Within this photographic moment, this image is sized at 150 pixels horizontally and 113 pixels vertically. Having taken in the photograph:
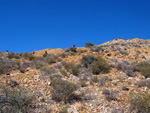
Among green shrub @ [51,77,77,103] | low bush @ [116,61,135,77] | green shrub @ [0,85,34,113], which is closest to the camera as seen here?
green shrub @ [0,85,34,113]

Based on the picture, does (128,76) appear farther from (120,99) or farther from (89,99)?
(89,99)

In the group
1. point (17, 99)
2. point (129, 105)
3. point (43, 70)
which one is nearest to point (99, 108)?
point (129, 105)

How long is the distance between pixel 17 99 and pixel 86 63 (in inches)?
220

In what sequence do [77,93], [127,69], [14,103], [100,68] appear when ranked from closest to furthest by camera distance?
1. [14,103]
2. [77,93]
3. [127,69]
4. [100,68]

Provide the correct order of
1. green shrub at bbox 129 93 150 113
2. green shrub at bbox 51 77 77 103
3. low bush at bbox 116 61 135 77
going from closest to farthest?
green shrub at bbox 129 93 150 113, green shrub at bbox 51 77 77 103, low bush at bbox 116 61 135 77

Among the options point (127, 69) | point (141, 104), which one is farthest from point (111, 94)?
point (127, 69)

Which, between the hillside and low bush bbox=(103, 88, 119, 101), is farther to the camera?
low bush bbox=(103, 88, 119, 101)

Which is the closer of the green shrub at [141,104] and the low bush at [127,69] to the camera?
the green shrub at [141,104]

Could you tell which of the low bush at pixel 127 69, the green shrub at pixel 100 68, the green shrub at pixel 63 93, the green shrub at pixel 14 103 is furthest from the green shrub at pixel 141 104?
the green shrub at pixel 100 68

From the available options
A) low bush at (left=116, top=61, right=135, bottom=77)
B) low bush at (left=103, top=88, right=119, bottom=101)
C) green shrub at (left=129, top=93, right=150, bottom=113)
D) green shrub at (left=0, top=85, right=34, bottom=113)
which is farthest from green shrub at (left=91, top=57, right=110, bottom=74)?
green shrub at (left=0, top=85, right=34, bottom=113)

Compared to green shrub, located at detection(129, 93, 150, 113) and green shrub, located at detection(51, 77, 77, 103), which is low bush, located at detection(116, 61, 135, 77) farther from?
green shrub, located at detection(51, 77, 77, 103)

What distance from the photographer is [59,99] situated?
4.56 meters

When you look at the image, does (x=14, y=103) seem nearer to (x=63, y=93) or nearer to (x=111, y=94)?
(x=63, y=93)

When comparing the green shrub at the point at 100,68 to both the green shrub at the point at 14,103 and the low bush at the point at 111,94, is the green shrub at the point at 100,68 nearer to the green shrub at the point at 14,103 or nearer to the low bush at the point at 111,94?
the low bush at the point at 111,94
